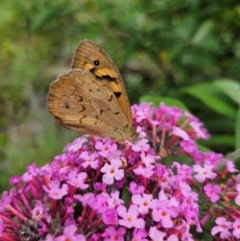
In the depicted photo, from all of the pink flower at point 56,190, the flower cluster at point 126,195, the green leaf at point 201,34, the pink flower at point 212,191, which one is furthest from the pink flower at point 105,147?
the green leaf at point 201,34

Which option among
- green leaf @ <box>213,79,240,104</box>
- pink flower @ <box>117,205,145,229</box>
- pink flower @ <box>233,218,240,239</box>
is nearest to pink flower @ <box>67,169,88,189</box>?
pink flower @ <box>117,205,145,229</box>

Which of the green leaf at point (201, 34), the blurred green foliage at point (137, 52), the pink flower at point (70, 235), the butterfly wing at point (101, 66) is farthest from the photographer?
the green leaf at point (201, 34)

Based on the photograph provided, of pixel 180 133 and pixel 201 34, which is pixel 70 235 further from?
pixel 201 34

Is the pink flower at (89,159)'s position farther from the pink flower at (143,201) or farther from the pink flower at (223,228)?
the pink flower at (223,228)

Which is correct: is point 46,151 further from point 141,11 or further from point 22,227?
point 22,227

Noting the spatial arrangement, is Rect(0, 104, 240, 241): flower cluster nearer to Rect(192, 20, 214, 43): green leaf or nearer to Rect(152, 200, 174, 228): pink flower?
Rect(152, 200, 174, 228): pink flower

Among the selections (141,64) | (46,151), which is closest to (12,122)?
(46,151)
